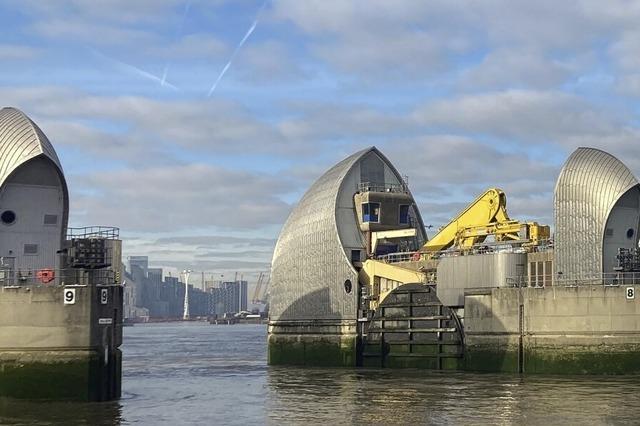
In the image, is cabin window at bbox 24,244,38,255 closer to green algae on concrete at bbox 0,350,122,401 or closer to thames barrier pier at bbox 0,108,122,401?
thames barrier pier at bbox 0,108,122,401

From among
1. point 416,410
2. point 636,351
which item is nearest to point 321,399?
point 416,410

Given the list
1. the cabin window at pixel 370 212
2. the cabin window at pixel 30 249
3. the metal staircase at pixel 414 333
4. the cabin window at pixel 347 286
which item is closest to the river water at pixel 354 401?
the metal staircase at pixel 414 333

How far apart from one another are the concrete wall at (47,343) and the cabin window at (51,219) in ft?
21.3

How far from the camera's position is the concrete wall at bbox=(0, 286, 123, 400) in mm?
50094

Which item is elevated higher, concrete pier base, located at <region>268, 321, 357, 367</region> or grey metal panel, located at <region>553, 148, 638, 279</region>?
grey metal panel, located at <region>553, 148, 638, 279</region>

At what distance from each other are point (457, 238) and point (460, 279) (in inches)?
404

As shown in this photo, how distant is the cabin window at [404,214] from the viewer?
91.3 metres

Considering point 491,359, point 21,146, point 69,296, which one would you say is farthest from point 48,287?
point 491,359

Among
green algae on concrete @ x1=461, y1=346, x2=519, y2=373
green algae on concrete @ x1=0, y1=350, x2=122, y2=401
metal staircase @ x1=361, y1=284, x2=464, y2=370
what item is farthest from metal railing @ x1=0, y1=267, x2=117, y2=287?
metal staircase @ x1=361, y1=284, x2=464, y2=370

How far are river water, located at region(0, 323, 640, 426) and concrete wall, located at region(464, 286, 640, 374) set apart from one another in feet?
6.78

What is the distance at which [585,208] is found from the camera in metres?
70.2

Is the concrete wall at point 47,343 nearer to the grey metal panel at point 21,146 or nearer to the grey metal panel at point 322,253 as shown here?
the grey metal panel at point 21,146

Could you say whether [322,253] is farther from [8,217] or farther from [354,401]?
[8,217]

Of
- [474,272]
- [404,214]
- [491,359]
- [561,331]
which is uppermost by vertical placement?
[404,214]
